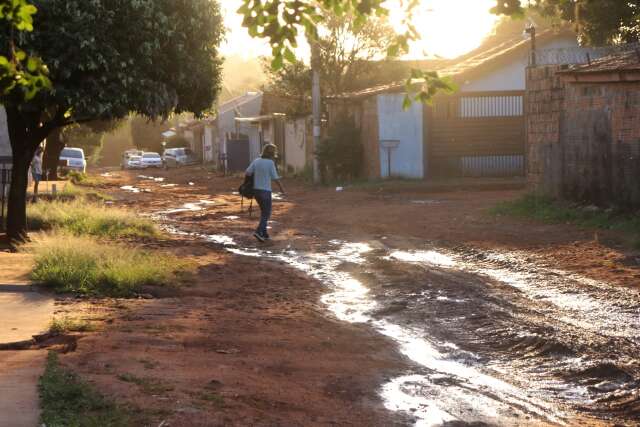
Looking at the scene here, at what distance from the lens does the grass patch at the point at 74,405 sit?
6062 millimetres

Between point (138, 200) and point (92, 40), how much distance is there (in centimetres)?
1776

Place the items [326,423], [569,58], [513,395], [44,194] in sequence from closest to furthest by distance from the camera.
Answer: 1. [326,423]
2. [513,395]
3. [569,58]
4. [44,194]

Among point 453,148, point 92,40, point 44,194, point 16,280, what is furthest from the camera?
point 453,148

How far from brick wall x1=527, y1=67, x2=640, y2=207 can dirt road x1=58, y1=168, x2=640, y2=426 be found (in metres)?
1.36

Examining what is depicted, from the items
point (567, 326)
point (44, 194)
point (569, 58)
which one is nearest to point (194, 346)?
point (567, 326)

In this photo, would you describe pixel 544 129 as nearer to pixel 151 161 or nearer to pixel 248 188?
pixel 248 188

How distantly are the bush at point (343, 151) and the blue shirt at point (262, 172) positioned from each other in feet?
54.6

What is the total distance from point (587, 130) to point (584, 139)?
8.2 inches

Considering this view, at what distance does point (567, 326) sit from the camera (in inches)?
382

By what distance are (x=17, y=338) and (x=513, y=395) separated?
4271 mm

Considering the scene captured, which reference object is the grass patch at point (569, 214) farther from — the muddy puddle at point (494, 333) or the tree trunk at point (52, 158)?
the tree trunk at point (52, 158)

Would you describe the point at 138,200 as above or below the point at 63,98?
below

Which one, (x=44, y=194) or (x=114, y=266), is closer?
(x=114, y=266)

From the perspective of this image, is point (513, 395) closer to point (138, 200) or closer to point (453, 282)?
point (453, 282)
